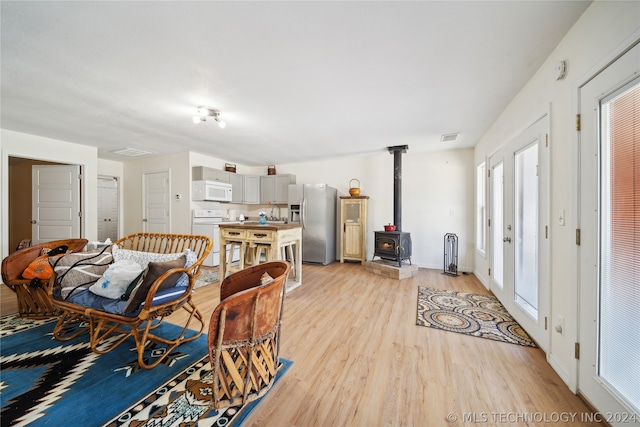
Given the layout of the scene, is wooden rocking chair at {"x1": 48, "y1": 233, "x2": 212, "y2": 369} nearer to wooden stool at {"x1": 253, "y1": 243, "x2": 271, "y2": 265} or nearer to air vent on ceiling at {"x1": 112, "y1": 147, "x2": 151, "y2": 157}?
wooden stool at {"x1": 253, "y1": 243, "x2": 271, "y2": 265}

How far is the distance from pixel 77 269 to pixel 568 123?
3927 mm

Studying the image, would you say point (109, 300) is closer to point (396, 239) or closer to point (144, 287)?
point (144, 287)

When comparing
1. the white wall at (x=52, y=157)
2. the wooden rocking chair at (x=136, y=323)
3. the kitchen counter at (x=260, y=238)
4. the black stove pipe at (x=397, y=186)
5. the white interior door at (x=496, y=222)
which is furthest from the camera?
A: the black stove pipe at (x=397, y=186)

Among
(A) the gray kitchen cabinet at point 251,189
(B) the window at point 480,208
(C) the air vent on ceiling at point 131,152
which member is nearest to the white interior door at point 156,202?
(C) the air vent on ceiling at point 131,152

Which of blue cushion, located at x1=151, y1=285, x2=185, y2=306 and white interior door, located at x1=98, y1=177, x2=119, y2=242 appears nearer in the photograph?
blue cushion, located at x1=151, y1=285, x2=185, y2=306

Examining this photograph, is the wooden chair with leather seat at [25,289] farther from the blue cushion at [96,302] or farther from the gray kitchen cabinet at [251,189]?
the gray kitchen cabinet at [251,189]

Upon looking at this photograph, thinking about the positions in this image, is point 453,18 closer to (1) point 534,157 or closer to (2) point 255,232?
(1) point 534,157

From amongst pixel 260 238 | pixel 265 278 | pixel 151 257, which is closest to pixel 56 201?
pixel 151 257

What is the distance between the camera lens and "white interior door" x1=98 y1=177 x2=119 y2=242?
5.59 metres

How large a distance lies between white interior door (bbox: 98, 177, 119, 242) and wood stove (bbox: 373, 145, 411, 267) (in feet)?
20.9

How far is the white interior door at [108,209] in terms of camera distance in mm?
5590

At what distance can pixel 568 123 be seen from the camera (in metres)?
1.50

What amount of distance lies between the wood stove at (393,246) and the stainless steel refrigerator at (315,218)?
115 cm

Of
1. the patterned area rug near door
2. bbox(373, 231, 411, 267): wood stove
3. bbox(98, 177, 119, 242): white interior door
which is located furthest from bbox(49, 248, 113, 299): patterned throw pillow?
bbox(98, 177, 119, 242): white interior door
